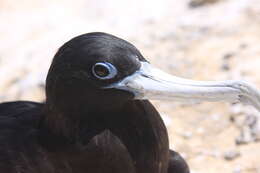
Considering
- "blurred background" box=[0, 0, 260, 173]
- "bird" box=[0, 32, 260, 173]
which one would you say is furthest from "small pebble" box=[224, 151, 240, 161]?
"bird" box=[0, 32, 260, 173]

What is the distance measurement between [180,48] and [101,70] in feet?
6.54

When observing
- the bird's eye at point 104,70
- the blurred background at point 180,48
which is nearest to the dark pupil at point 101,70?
the bird's eye at point 104,70

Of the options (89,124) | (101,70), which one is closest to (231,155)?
(89,124)

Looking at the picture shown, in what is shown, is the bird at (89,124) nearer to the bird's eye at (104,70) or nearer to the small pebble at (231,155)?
the bird's eye at (104,70)

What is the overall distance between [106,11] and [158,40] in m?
0.80

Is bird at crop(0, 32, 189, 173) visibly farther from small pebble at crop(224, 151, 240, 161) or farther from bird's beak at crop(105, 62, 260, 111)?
small pebble at crop(224, 151, 240, 161)

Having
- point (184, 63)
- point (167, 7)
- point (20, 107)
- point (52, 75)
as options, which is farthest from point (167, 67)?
point (52, 75)

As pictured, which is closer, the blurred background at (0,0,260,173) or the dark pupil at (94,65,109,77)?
the dark pupil at (94,65,109,77)

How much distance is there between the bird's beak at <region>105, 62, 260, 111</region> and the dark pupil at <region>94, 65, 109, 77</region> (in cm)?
7

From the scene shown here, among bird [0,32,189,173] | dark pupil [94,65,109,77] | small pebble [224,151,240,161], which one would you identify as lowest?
small pebble [224,151,240,161]

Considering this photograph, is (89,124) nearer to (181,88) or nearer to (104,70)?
(104,70)

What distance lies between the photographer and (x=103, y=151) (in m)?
2.33

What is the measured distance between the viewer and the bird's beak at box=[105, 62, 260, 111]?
2.12 metres

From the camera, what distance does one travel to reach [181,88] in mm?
2135
